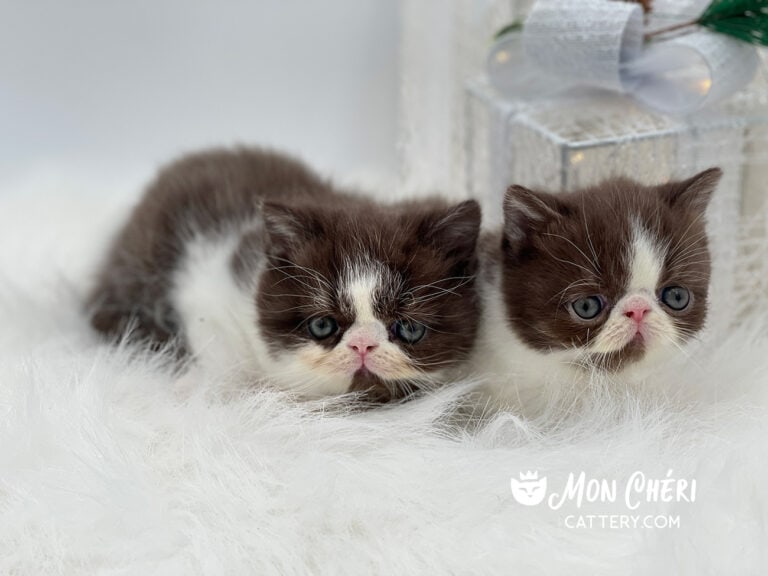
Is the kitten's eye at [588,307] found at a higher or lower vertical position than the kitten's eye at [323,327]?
higher

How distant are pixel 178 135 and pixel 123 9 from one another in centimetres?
31

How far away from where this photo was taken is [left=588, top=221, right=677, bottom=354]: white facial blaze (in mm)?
931

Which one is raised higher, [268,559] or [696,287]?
[696,287]

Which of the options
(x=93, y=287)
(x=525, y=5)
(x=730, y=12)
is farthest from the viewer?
(x=525, y=5)

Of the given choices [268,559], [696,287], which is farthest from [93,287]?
[696,287]

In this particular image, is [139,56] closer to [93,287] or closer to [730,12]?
[93,287]

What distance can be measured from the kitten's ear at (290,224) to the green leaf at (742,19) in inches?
24.9

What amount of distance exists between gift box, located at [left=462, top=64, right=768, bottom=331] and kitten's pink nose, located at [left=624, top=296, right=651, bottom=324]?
1.00 ft

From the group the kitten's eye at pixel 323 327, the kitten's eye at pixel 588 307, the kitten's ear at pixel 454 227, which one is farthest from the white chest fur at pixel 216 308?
the kitten's eye at pixel 588 307

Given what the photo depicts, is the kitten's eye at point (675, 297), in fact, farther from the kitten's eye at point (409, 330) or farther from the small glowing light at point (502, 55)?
the small glowing light at point (502, 55)

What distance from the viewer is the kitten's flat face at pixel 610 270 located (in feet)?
3.07

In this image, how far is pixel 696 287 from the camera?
3.19ft

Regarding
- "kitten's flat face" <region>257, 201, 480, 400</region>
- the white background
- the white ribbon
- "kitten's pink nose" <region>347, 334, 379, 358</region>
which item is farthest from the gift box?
the white background

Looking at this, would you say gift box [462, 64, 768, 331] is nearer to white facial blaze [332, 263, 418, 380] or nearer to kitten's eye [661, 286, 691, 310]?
kitten's eye [661, 286, 691, 310]
